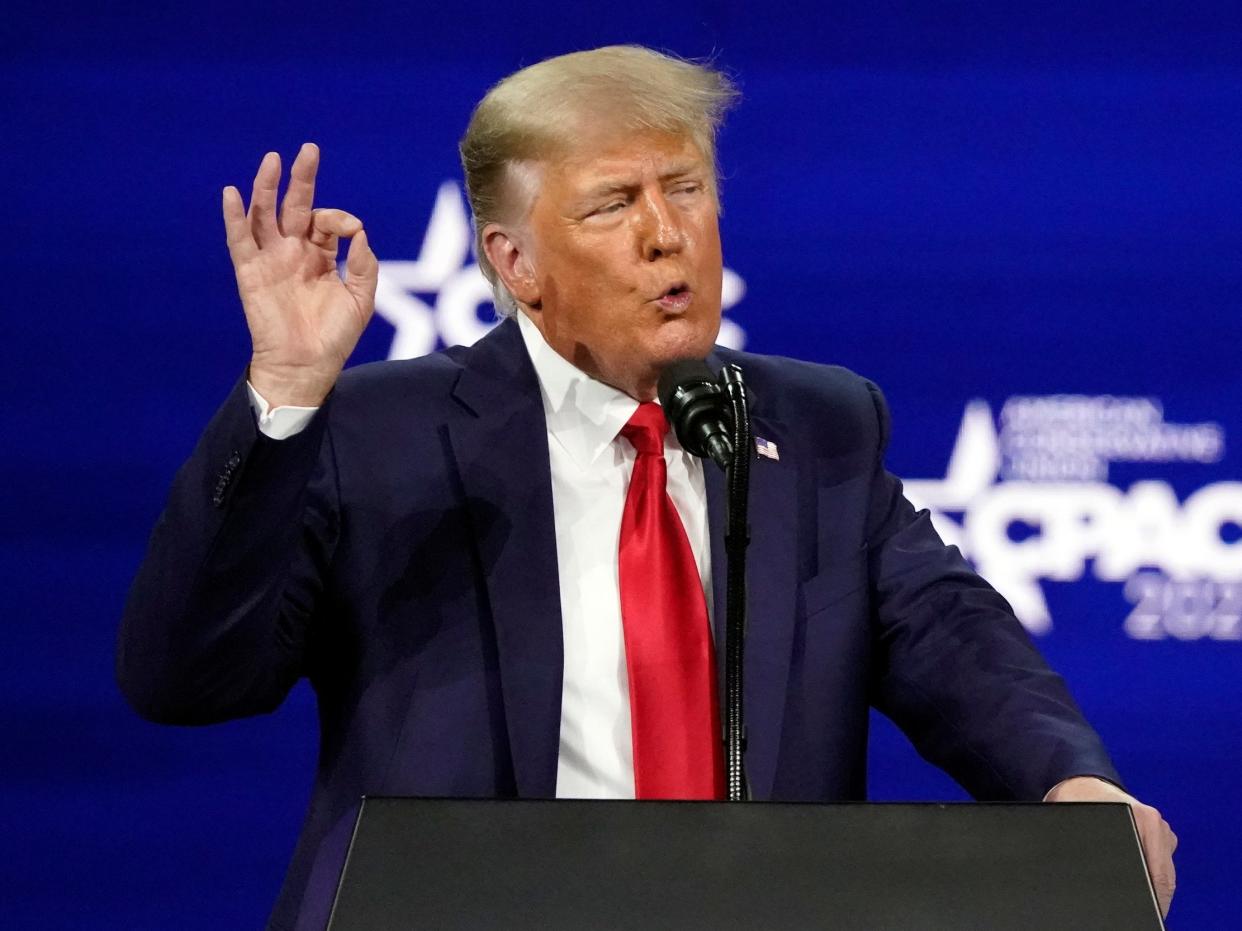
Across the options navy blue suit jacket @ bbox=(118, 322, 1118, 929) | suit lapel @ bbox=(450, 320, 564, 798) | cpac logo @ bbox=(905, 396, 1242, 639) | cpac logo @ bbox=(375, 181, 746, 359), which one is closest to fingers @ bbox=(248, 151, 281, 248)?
navy blue suit jacket @ bbox=(118, 322, 1118, 929)

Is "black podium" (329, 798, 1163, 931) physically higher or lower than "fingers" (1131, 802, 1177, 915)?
higher

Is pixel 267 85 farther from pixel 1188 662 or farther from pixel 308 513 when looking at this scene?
pixel 1188 662

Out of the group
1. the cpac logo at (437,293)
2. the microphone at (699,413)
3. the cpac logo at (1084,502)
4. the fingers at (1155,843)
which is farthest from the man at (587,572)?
the cpac logo at (1084,502)

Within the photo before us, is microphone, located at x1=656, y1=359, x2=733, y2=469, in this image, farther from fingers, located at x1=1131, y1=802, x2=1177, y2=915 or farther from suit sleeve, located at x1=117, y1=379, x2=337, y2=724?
fingers, located at x1=1131, y1=802, x2=1177, y2=915

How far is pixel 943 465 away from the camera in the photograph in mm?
2646

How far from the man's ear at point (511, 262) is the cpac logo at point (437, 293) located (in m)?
0.71

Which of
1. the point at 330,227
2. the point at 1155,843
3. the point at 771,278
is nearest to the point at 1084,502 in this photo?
the point at 771,278

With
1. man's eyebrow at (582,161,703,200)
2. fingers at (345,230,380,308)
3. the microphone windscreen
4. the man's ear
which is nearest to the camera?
the microphone windscreen

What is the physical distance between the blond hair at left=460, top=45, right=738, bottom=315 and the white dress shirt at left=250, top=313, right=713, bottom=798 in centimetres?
18

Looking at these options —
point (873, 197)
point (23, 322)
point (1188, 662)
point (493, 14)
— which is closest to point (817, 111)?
point (873, 197)

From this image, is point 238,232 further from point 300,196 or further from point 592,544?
point 592,544

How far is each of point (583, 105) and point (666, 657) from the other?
0.55 meters

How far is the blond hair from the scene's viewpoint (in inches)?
66.3

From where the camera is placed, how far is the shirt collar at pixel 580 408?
172 cm
